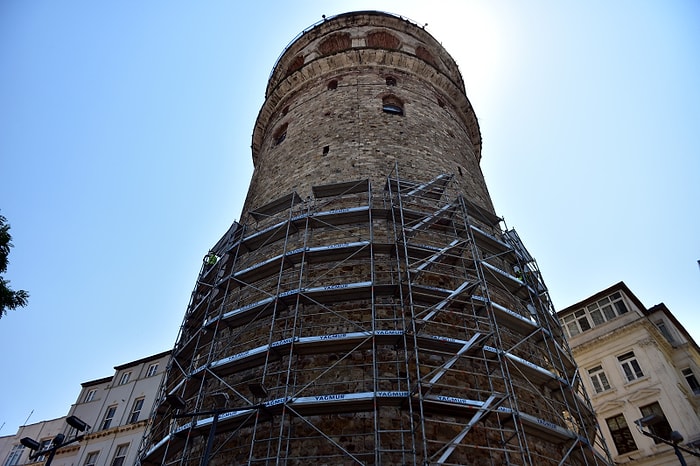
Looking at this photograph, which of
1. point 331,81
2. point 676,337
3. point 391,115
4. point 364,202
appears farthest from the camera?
point 676,337

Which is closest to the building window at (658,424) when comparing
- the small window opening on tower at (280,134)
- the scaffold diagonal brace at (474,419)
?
the scaffold diagonal brace at (474,419)

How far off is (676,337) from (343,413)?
1648cm

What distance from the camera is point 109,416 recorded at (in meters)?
19.0

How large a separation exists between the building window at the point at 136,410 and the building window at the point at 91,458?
58.3 inches

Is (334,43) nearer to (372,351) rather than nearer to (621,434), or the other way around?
(372,351)

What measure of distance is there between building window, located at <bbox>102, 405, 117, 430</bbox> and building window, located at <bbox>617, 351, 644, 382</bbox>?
1811cm

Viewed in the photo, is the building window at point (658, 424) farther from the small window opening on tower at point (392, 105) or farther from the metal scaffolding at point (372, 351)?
the small window opening on tower at point (392, 105)

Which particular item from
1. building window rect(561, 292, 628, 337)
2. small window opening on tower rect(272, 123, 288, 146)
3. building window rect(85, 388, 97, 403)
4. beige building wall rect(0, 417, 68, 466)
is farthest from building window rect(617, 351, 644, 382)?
beige building wall rect(0, 417, 68, 466)

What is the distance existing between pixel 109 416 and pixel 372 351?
1605 centimetres

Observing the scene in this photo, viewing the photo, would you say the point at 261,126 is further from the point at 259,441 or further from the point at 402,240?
the point at 259,441

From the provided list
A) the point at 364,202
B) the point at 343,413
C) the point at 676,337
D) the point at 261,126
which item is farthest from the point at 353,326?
the point at 676,337

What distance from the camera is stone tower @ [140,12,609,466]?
246 inches

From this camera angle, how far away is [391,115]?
42.3 feet

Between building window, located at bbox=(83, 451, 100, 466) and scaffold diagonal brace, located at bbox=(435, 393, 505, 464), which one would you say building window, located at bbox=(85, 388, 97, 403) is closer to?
building window, located at bbox=(83, 451, 100, 466)
